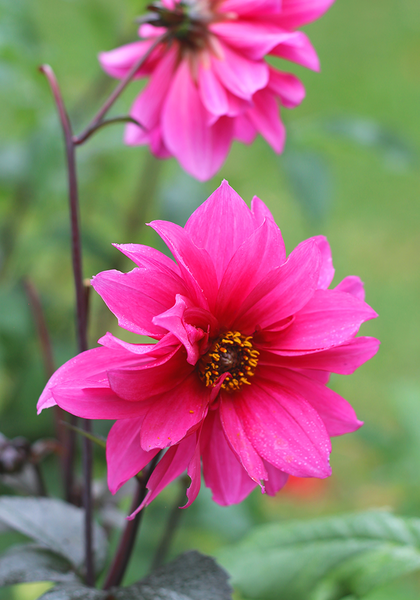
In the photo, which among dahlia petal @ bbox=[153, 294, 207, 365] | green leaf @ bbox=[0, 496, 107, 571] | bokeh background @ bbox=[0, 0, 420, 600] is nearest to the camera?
dahlia petal @ bbox=[153, 294, 207, 365]

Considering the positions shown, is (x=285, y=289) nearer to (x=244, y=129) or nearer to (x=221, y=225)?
(x=221, y=225)

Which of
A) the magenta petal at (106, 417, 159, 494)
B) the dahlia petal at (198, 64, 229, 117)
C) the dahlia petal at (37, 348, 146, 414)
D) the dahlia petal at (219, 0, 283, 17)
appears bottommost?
the magenta petal at (106, 417, 159, 494)

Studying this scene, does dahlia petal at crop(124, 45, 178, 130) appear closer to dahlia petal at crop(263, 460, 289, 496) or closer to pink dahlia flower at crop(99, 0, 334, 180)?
pink dahlia flower at crop(99, 0, 334, 180)

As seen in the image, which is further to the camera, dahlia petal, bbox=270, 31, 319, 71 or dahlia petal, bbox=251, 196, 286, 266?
dahlia petal, bbox=270, 31, 319, 71

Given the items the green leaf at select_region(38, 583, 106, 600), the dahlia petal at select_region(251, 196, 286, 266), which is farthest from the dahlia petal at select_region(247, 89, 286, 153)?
the green leaf at select_region(38, 583, 106, 600)

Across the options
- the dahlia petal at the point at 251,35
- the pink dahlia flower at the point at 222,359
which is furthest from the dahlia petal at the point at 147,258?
the dahlia petal at the point at 251,35

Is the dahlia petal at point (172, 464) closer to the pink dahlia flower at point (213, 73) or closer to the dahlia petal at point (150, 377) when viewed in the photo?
the dahlia petal at point (150, 377)

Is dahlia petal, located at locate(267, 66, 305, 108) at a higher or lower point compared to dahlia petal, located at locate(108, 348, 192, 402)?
higher
